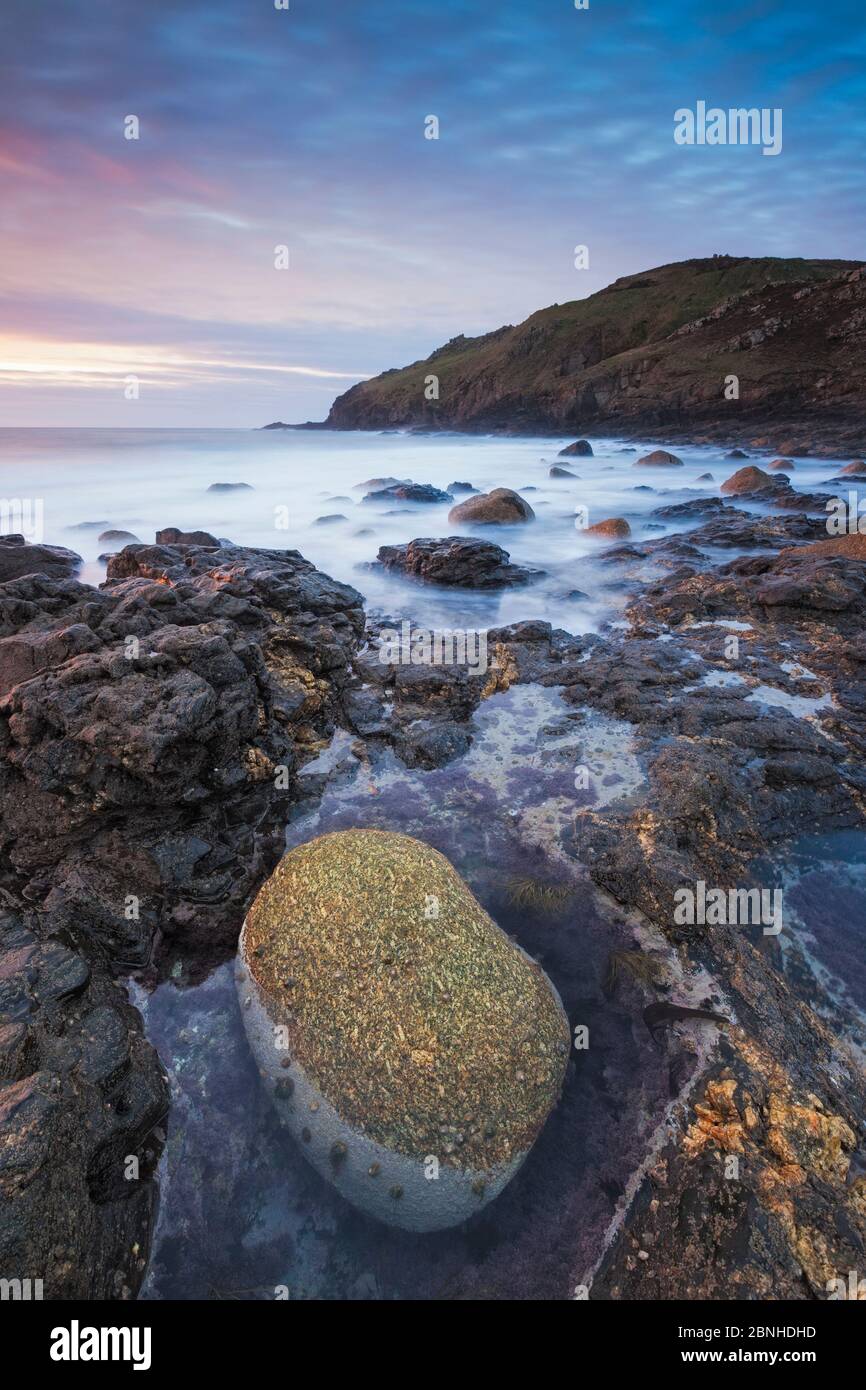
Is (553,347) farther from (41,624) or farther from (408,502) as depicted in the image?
(41,624)

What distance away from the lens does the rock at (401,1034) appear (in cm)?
363

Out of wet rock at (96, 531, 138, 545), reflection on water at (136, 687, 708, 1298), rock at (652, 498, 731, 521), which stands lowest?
reflection on water at (136, 687, 708, 1298)

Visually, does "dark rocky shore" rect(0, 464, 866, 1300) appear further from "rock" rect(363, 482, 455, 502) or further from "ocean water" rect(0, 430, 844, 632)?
"rock" rect(363, 482, 455, 502)

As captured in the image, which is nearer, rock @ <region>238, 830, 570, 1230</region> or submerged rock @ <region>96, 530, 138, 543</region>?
rock @ <region>238, 830, 570, 1230</region>

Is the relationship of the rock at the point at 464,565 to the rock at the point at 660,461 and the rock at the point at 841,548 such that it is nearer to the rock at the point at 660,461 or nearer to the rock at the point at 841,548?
the rock at the point at 841,548

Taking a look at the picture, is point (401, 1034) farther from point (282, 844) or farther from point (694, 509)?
point (694, 509)

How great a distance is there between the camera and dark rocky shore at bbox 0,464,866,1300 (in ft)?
10.6

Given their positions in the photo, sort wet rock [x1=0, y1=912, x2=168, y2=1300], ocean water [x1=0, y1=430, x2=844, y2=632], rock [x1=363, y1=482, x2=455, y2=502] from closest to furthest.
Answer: wet rock [x1=0, y1=912, x2=168, y2=1300]
ocean water [x1=0, y1=430, x2=844, y2=632]
rock [x1=363, y1=482, x2=455, y2=502]

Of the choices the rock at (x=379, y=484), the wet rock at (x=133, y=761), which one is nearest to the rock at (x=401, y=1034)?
the wet rock at (x=133, y=761)

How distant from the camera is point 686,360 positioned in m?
48.8

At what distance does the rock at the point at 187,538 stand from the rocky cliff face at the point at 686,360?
34.3 m

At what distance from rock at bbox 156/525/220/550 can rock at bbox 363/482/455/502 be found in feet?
35.1

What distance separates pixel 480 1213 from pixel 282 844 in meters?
3.18

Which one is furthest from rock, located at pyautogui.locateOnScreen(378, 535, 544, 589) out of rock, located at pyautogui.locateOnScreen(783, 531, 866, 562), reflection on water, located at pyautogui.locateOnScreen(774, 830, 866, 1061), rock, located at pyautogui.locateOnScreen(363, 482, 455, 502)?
rock, located at pyautogui.locateOnScreen(363, 482, 455, 502)
